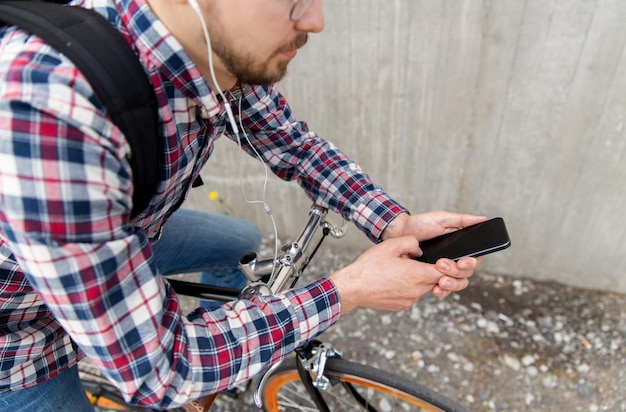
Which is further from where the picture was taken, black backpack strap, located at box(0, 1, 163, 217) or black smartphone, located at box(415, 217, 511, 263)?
black smartphone, located at box(415, 217, 511, 263)

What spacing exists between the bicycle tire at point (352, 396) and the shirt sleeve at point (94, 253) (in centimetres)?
59

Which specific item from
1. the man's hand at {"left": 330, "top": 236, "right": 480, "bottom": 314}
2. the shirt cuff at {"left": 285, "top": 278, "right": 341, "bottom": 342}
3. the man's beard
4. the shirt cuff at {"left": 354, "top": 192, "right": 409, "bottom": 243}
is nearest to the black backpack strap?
the man's beard

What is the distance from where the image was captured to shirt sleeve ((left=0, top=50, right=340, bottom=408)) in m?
0.71

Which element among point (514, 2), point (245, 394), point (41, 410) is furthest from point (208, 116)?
point (245, 394)

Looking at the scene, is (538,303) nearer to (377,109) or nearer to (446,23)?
(377,109)

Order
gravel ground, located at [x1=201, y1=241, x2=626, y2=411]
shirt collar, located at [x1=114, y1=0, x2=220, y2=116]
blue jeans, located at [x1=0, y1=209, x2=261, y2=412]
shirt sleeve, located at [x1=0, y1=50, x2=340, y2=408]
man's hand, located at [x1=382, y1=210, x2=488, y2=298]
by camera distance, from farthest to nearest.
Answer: gravel ground, located at [x1=201, y1=241, x2=626, y2=411], blue jeans, located at [x1=0, y1=209, x2=261, y2=412], man's hand, located at [x1=382, y1=210, x2=488, y2=298], shirt collar, located at [x1=114, y1=0, x2=220, y2=116], shirt sleeve, located at [x1=0, y1=50, x2=340, y2=408]

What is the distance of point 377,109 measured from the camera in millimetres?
2256

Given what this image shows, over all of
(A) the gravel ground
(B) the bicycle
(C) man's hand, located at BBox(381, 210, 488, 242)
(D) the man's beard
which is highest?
(D) the man's beard

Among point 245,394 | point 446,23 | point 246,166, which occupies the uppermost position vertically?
point 446,23

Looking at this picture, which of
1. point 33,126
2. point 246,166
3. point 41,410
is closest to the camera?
→ point 33,126

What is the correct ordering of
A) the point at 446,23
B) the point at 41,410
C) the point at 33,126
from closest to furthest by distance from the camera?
the point at 33,126, the point at 41,410, the point at 446,23

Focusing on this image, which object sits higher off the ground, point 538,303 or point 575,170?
point 575,170

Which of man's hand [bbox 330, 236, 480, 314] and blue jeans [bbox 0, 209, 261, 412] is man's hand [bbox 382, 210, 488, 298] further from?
blue jeans [bbox 0, 209, 261, 412]

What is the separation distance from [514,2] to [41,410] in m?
2.15
